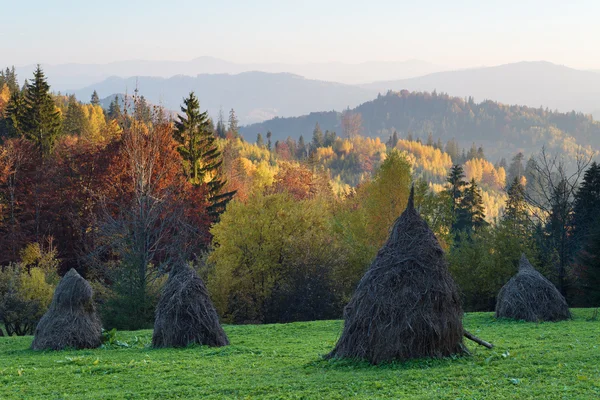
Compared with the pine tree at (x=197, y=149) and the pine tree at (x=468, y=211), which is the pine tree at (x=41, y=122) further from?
the pine tree at (x=468, y=211)

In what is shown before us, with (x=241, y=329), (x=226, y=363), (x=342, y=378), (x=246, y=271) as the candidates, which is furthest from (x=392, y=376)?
(x=246, y=271)

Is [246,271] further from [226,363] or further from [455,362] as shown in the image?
[455,362]

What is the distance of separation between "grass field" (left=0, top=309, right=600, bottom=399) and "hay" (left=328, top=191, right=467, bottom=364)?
0.37 meters

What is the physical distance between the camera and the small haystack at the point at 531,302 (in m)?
24.4

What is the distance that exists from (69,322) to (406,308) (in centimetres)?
1199

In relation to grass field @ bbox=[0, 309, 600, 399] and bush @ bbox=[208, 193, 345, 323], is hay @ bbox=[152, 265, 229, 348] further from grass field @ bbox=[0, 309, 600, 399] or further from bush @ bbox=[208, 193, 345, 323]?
bush @ bbox=[208, 193, 345, 323]

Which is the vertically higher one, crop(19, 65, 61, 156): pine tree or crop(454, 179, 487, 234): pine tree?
crop(19, 65, 61, 156): pine tree

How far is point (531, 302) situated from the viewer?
961 inches

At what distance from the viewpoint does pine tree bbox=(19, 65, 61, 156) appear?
66000mm

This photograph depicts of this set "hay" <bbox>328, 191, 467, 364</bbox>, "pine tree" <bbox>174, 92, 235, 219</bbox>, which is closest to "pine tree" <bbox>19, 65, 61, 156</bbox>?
"pine tree" <bbox>174, 92, 235, 219</bbox>

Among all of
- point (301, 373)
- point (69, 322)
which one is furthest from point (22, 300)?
point (301, 373)

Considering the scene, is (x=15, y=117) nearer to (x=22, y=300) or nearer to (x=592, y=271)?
(x=22, y=300)

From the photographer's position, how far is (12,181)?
51.4 metres

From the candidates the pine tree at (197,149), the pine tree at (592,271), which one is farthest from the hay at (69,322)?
the pine tree at (197,149)
